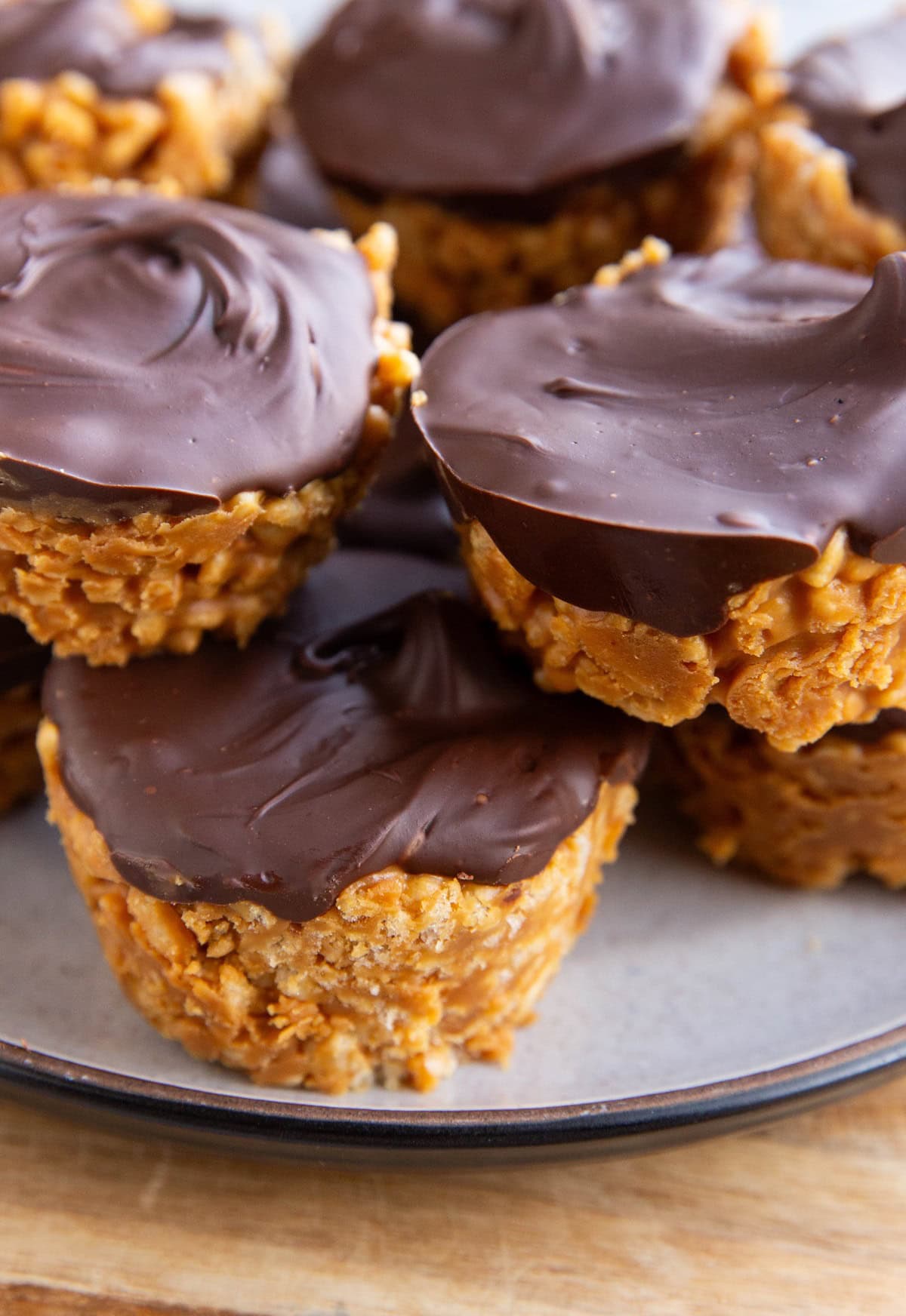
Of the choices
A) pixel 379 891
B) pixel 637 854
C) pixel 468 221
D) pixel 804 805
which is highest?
pixel 468 221

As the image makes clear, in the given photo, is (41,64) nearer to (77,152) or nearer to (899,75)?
(77,152)

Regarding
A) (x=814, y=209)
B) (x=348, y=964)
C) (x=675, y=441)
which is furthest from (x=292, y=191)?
(x=348, y=964)

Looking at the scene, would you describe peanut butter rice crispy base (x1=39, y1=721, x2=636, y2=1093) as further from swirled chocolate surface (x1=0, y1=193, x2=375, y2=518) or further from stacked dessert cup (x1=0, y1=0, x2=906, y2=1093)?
swirled chocolate surface (x1=0, y1=193, x2=375, y2=518)

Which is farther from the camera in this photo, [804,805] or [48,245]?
[804,805]

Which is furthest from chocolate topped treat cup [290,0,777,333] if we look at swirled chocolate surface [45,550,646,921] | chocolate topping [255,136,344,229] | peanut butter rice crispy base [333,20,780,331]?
swirled chocolate surface [45,550,646,921]

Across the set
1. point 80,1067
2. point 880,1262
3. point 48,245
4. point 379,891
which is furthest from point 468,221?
point 880,1262

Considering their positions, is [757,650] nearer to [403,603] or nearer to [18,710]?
[403,603]

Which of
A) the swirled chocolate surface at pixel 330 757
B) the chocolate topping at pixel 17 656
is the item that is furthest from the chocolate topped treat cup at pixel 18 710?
the swirled chocolate surface at pixel 330 757

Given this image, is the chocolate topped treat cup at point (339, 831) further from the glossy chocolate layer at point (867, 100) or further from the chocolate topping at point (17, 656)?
the glossy chocolate layer at point (867, 100)
